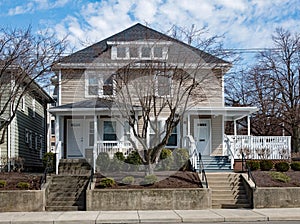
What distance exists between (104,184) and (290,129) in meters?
18.4

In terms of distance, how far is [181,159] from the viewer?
20.2 m

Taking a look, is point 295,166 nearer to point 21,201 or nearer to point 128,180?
point 128,180

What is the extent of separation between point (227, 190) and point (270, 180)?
1.81 metres

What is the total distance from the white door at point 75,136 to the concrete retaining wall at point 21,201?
23.8 ft

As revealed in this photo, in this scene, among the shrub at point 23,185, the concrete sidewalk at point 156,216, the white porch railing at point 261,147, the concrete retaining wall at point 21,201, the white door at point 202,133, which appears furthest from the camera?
the white door at point 202,133

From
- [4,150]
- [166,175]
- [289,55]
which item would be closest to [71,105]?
[4,150]

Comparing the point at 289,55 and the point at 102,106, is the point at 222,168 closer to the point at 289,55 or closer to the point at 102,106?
the point at 102,106

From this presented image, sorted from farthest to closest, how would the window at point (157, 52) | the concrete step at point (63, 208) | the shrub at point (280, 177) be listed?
the window at point (157, 52) < the shrub at point (280, 177) < the concrete step at point (63, 208)

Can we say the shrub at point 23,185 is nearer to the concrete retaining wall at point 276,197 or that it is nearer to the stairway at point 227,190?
the stairway at point 227,190

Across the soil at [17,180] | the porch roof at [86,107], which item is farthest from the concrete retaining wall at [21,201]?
the porch roof at [86,107]

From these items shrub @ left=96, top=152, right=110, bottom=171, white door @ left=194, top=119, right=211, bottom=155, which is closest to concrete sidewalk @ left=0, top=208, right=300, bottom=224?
shrub @ left=96, top=152, right=110, bottom=171

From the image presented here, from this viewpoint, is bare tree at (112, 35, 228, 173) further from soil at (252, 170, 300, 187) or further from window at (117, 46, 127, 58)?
soil at (252, 170, 300, 187)

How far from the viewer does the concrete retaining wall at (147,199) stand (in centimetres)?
1550

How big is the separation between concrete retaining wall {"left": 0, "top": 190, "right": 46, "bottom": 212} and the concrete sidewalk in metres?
0.43
